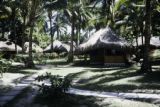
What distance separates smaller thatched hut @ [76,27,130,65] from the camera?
37094mm

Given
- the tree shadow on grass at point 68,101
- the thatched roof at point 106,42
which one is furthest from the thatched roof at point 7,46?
the tree shadow on grass at point 68,101

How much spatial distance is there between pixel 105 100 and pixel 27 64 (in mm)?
20363

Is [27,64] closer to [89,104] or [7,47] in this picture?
[7,47]

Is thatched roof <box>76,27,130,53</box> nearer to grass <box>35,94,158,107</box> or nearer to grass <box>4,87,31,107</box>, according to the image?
grass <box>4,87,31,107</box>

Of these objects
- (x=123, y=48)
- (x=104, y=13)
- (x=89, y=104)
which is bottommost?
(x=89, y=104)

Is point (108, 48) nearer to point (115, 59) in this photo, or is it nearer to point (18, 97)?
point (115, 59)

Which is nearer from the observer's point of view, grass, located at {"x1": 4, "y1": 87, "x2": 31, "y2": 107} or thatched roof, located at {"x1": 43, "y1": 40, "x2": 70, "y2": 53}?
grass, located at {"x1": 4, "y1": 87, "x2": 31, "y2": 107}

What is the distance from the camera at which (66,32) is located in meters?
99.7

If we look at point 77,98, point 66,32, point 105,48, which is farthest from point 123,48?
point 66,32

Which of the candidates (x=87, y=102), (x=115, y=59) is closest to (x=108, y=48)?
(x=115, y=59)

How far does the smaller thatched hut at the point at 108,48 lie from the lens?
3709 cm

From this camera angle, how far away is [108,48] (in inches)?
1481

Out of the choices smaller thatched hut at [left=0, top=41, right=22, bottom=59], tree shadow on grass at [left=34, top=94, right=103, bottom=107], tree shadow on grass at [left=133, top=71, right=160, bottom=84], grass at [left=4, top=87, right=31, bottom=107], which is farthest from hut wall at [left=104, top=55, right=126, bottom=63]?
tree shadow on grass at [left=34, top=94, right=103, bottom=107]

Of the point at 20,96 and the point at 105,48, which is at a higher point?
the point at 105,48
